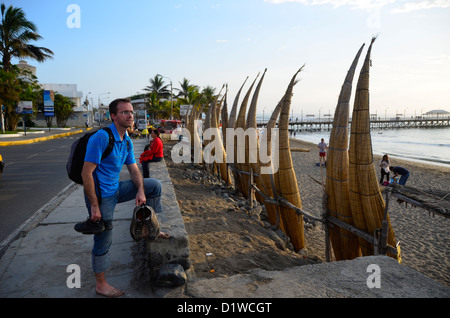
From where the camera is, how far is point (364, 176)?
172 inches

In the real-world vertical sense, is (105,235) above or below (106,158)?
below

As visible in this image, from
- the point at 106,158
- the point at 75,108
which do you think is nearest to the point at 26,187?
the point at 106,158

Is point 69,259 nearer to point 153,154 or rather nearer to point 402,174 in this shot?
point 153,154

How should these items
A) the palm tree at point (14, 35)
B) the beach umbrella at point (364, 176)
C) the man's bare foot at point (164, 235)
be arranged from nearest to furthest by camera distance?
the man's bare foot at point (164, 235) < the beach umbrella at point (364, 176) < the palm tree at point (14, 35)

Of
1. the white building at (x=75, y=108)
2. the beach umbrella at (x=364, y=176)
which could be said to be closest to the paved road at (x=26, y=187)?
the beach umbrella at (x=364, y=176)

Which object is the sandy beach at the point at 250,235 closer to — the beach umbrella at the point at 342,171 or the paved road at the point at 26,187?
the beach umbrella at the point at 342,171

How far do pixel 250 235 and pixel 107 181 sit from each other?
3384mm

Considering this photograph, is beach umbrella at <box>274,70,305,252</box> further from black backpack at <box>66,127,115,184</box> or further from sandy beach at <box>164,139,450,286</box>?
black backpack at <box>66,127,115,184</box>

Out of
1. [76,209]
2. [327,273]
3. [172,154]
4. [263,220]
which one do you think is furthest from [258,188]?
[172,154]

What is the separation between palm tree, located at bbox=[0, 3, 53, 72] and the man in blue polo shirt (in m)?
29.4

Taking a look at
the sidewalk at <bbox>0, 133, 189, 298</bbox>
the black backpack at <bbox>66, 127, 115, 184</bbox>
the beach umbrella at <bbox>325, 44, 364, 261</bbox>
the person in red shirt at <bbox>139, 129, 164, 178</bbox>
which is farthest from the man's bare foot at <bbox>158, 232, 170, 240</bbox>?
the person in red shirt at <bbox>139, 129, 164, 178</bbox>

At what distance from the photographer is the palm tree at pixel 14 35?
24.4 metres

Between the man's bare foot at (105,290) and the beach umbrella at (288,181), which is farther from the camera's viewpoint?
the beach umbrella at (288,181)
